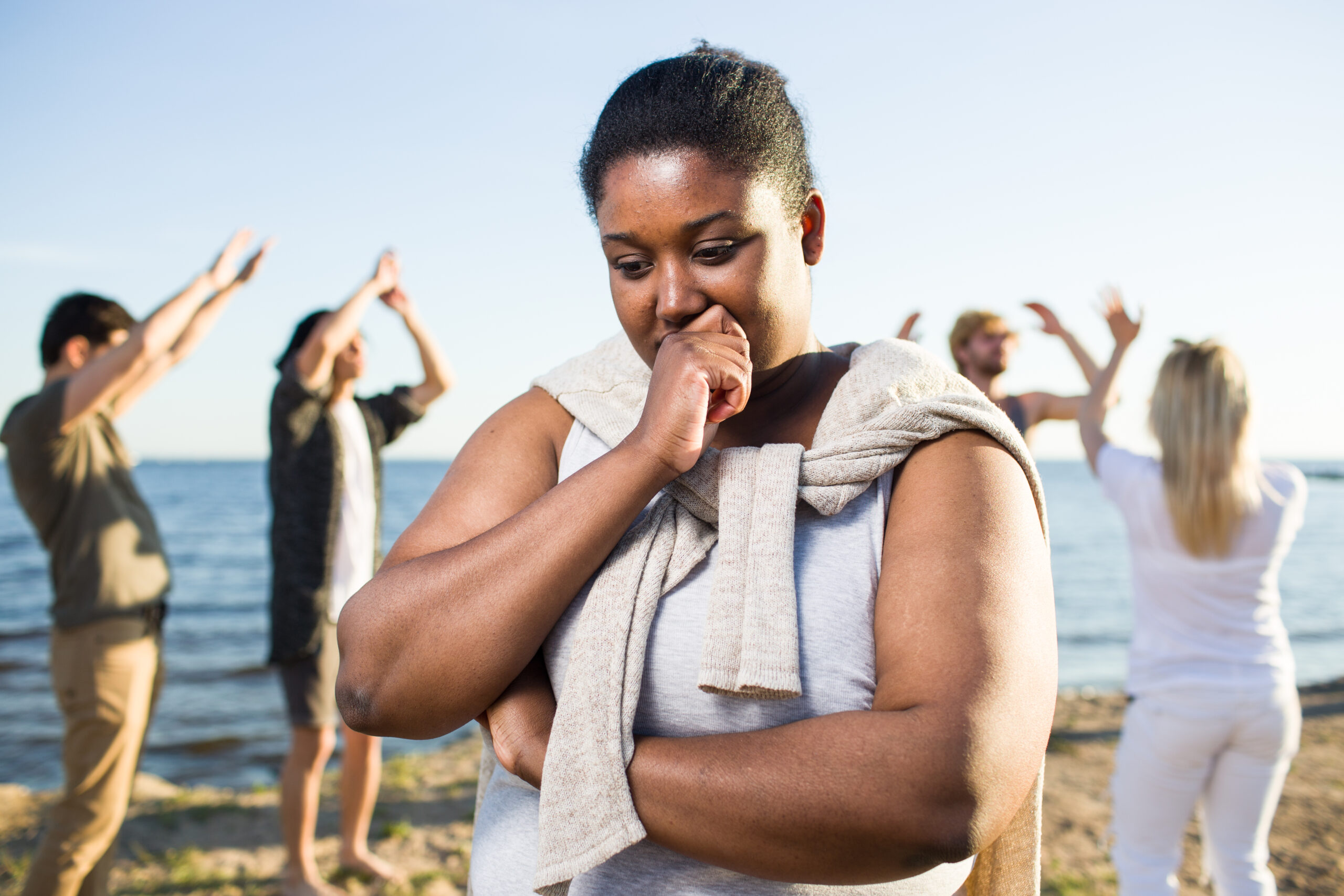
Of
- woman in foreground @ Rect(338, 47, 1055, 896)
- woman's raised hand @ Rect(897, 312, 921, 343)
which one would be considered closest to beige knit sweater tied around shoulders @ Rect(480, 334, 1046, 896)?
woman in foreground @ Rect(338, 47, 1055, 896)

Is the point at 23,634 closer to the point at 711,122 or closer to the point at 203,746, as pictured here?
the point at 203,746

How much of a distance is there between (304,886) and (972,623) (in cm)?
379

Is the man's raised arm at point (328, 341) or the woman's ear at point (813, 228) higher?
the woman's ear at point (813, 228)

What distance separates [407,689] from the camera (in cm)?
117

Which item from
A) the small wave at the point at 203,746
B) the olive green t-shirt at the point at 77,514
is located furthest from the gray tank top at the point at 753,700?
the small wave at the point at 203,746

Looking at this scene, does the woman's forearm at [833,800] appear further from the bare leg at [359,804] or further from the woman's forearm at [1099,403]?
the bare leg at [359,804]

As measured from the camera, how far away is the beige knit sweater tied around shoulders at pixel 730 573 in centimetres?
108

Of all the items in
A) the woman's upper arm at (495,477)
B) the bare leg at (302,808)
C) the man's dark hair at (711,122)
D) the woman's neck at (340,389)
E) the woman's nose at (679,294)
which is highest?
the man's dark hair at (711,122)

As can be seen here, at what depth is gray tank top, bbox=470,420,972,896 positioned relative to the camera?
1.14 meters

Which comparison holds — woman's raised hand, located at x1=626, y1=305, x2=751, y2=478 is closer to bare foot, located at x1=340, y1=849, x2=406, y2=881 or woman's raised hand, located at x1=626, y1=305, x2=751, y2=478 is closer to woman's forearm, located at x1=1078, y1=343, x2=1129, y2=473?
woman's forearm, located at x1=1078, y1=343, x2=1129, y2=473

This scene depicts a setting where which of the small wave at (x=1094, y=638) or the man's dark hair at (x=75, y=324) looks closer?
the man's dark hair at (x=75, y=324)

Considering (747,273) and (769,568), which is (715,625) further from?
(747,273)

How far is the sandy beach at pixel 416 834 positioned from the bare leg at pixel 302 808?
0.61 feet

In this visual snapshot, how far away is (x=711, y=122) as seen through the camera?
1.24 meters
